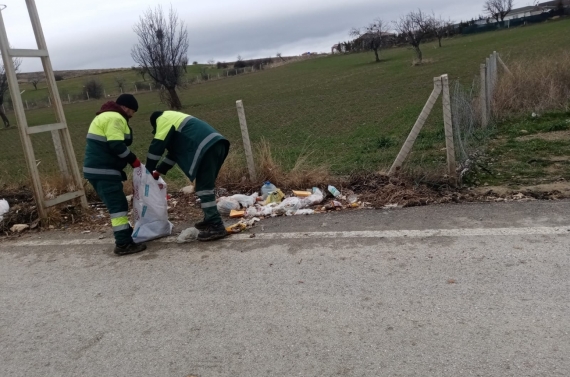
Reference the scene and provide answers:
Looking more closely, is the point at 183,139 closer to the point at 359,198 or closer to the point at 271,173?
the point at 271,173

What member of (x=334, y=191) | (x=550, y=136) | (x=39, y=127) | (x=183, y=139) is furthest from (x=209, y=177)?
(x=550, y=136)

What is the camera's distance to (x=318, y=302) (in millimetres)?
3432

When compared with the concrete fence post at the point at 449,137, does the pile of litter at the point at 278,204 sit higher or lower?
lower

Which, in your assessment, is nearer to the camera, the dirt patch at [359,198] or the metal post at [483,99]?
the dirt patch at [359,198]

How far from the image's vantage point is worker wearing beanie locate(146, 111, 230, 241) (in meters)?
4.77

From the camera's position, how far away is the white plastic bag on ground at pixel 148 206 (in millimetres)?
5117

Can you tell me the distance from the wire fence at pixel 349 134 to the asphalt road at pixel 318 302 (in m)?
1.98

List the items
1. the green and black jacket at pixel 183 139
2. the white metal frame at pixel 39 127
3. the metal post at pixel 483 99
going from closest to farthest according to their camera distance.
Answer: the green and black jacket at pixel 183 139
the white metal frame at pixel 39 127
the metal post at pixel 483 99

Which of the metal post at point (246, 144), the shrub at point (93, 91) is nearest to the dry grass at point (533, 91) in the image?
the metal post at point (246, 144)

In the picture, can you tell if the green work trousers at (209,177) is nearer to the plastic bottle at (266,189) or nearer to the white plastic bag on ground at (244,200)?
the white plastic bag on ground at (244,200)

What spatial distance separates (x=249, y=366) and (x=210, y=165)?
99.4 inches

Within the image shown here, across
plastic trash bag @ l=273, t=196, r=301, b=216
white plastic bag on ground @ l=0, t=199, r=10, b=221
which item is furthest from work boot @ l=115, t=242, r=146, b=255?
white plastic bag on ground @ l=0, t=199, r=10, b=221

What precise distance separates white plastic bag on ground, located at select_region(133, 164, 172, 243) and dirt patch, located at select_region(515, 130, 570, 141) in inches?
256

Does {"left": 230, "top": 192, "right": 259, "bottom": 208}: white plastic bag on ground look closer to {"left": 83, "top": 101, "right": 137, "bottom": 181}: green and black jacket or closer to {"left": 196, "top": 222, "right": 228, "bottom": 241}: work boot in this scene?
{"left": 196, "top": 222, "right": 228, "bottom": 241}: work boot
